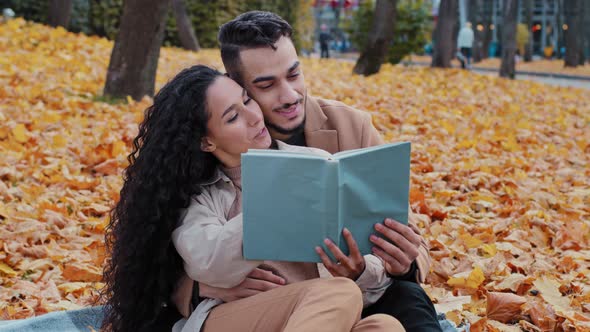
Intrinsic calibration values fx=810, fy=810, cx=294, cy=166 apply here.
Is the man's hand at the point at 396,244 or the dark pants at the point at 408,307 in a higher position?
the man's hand at the point at 396,244

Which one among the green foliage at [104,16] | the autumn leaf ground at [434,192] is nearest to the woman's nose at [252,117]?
the autumn leaf ground at [434,192]

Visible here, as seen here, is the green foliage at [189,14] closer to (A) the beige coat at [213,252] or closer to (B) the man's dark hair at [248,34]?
(B) the man's dark hair at [248,34]

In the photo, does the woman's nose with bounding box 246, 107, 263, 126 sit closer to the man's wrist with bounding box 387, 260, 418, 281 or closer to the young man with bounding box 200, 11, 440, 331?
the young man with bounding box 200, 11, 440, 331

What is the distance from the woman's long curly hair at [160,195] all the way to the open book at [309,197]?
325 mm

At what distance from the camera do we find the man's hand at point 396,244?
238 cm

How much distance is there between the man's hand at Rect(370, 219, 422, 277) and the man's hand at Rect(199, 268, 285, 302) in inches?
12.9

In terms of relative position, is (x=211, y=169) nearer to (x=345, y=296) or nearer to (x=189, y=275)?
(x=189, y=275)

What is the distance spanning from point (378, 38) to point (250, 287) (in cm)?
1277

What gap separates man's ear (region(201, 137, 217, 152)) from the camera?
261 cm

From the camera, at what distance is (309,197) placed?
2258 millimetres

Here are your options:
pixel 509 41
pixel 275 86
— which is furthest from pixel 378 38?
pixel 275 86

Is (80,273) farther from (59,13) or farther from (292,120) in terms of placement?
(59,13)

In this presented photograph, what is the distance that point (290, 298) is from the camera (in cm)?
233

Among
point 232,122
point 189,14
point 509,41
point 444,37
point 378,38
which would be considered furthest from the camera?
point 189,14
